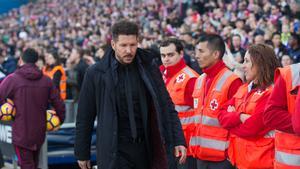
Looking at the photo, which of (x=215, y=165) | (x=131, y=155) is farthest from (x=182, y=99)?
(x=131, y=155)

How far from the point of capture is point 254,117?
577cm

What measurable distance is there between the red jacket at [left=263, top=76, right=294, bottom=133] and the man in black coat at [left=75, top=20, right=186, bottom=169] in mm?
1093

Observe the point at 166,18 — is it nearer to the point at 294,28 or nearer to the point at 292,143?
the point at 294,28

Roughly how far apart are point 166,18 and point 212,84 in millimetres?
17267

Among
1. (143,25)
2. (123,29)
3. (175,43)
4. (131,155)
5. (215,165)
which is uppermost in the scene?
(123,29)

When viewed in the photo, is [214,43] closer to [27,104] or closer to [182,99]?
[182,99]

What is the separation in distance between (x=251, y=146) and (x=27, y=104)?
393 cm

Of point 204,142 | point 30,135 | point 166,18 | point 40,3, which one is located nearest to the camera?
point 204,142

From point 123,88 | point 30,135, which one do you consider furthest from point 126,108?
point 30,135

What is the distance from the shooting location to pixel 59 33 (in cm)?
3188

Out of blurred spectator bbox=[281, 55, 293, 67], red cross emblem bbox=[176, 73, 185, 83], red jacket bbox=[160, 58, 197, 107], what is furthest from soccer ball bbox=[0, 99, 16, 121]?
blurred spectator bbox=[281, 55, 293, 67]

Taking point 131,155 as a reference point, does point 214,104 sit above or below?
above

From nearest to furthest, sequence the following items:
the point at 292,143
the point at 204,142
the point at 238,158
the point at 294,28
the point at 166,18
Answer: the point at 292,143
the point at 238,158
the point at 204,142
the point at 294,28
the point at 166,18

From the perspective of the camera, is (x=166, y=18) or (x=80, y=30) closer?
(x=166, y=18)
